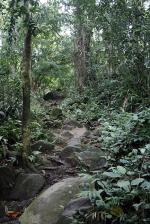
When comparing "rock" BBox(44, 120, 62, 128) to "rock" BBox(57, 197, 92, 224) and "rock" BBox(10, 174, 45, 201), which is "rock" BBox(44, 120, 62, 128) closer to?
"rock" BBox(10, 174, 45, 201)

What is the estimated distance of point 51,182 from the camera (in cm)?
576

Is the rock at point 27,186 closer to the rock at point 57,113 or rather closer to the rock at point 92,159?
the rock at point 92,159

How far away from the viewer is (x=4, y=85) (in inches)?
380

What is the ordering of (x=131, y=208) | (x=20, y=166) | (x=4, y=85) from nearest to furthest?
(x=131, y=208), (x=20, y=166), (x=4, y=85)

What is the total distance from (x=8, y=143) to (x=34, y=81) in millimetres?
9959

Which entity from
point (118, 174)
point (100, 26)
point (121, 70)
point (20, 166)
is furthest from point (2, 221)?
point (100, 26)

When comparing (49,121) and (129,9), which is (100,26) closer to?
(129,9)

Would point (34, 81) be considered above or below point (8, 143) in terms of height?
above

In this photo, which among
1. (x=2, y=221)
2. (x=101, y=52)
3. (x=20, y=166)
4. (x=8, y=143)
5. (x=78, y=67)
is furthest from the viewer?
(x=78, y=67)

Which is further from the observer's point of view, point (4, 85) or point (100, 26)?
point (100, 26)

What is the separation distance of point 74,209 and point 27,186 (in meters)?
1.65

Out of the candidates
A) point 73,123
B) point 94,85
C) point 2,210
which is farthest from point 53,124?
point 2,210

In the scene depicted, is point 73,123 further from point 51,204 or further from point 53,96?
point 53,96

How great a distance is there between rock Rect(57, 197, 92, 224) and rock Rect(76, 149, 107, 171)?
5.79ft
